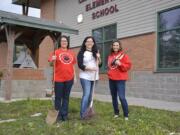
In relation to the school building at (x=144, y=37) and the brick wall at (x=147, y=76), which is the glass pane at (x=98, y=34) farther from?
the brick wall at (x=147, y=76)

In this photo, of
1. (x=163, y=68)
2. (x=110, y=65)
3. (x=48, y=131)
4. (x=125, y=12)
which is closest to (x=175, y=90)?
(x=163, y=68)

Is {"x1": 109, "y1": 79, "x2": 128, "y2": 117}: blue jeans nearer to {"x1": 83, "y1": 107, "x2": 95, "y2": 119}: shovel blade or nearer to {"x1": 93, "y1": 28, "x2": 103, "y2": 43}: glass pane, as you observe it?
{"x1": 83, "y1": 107, "x2": 95, "y2": 119}: shovel blade

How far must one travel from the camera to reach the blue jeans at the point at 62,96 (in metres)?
7.63

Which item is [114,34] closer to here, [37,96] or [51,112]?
[37,96]

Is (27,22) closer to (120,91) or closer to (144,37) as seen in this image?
(144,37)

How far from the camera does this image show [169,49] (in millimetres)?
13039

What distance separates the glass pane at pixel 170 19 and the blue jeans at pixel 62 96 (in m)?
6.28

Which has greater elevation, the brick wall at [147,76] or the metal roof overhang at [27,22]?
the metal roof overhang at [27,22]

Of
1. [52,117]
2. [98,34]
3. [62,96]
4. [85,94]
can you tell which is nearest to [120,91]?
[85,94]

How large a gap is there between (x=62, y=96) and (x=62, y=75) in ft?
1.50

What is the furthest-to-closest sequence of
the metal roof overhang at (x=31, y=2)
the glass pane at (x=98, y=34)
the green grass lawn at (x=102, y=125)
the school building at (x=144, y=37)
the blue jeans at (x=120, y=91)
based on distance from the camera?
the metal roof overhang at (x=31, y=2) → the glass pane at (x=98, y=34) → the school building at (x=144, y=37) → the blue jeans at (x=120, y=91) → the green grass lawn at (x=102, y=125)

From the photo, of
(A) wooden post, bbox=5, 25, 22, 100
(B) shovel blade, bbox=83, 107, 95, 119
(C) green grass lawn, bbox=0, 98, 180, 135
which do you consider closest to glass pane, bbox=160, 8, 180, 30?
(C) green grass lawn, bbox=0, 98, 180, 135

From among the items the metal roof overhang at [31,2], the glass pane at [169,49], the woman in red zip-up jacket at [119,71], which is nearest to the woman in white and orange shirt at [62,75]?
the woman in red zip-up jacket at [119,71]

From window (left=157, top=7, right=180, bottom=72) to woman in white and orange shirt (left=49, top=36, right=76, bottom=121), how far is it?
19.0 ft
